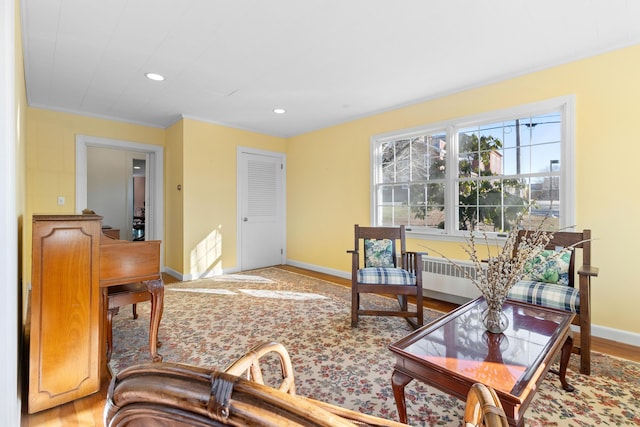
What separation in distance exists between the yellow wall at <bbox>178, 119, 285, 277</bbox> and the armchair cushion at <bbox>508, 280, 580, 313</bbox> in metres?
3.91

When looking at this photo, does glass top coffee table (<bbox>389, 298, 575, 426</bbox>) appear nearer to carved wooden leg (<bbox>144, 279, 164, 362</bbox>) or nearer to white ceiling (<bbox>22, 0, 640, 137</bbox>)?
carved wooden leg (<bbox>144, 279, 164, 362</bbox>)

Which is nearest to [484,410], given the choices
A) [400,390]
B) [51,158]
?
[400,390]

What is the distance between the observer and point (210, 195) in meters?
4.59

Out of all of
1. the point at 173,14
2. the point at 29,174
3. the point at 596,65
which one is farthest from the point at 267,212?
the point at 596,65

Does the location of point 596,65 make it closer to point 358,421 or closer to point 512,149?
point 512,149

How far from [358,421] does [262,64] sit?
9.49 ft

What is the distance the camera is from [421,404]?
1.67m

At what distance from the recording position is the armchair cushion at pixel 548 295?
2.02m

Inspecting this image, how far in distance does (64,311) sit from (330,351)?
169 centimetres

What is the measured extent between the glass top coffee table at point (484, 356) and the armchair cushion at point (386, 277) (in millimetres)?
834

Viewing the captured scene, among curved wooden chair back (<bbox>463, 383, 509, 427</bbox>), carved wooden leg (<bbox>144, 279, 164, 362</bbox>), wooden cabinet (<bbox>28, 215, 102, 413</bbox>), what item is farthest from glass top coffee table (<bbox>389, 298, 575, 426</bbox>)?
wooden cabinet (<bbox>28, 215, 102, 413</bbox>)

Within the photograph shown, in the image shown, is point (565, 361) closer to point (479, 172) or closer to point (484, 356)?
point (484, 356)

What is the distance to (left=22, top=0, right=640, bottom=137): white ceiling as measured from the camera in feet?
6.64

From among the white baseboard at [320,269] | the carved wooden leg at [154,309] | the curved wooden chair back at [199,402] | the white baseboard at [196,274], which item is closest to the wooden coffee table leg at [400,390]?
the curved wooden chair back at [199,402]
